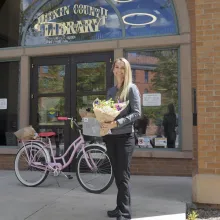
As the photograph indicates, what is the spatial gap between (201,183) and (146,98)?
8.84ft

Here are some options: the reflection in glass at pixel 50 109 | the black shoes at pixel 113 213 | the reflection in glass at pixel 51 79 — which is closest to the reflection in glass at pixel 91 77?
the reflection in glass at pixel 51 79

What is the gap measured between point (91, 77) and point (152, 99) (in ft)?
4.69

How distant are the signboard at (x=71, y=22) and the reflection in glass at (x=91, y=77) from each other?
784mm

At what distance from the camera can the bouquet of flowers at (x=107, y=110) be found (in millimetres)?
3658

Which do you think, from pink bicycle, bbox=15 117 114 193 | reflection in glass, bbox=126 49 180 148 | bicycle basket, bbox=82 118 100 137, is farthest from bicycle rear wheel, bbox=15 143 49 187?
reflection in glass, bbox=126 49 180 148

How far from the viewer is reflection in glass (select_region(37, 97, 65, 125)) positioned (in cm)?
742

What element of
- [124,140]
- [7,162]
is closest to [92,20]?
[7,162]

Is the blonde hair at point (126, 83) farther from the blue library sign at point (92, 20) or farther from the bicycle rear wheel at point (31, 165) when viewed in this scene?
the blue library sign at point (92, 20)

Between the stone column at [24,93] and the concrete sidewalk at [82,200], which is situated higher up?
the stone column at [24,93]

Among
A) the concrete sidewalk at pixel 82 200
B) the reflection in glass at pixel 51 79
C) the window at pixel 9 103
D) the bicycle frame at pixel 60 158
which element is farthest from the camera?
the window at pixel 9 103

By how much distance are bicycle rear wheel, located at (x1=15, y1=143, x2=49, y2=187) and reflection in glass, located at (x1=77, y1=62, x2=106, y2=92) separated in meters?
1.95

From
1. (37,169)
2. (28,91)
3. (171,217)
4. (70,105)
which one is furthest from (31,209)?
(28,91)

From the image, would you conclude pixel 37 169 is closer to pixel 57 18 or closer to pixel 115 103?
pixel 115 103

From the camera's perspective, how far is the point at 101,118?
3705 mm
